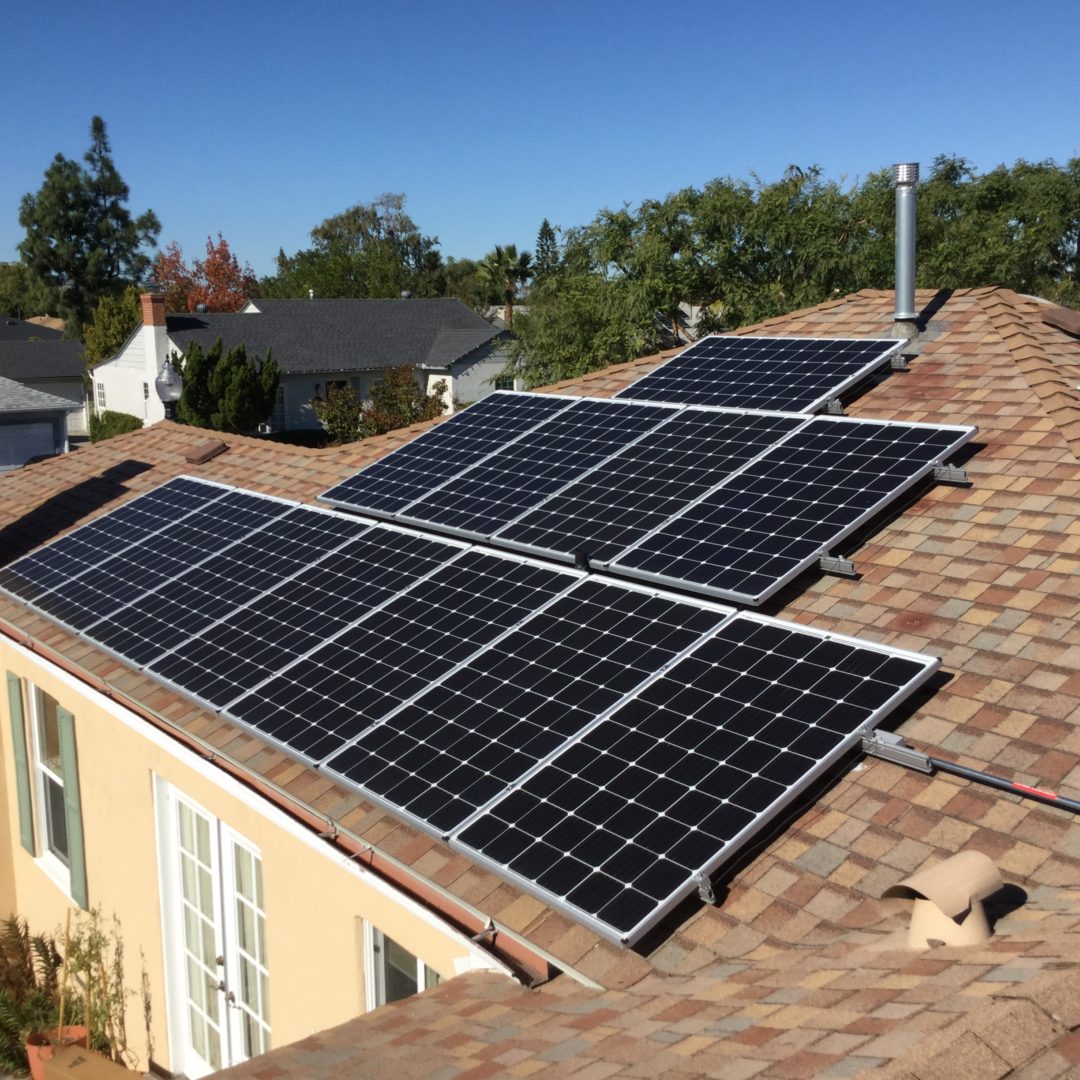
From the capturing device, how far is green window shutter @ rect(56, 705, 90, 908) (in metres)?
11.6

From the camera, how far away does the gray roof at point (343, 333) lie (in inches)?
2265

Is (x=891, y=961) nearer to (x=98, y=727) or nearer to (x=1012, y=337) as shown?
(x=98, y=727)

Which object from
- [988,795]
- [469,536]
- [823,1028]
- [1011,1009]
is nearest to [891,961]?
[823,1028]

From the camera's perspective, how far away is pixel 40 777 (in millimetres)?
12914

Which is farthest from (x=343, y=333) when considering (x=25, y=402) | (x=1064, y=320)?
(x=1064, y=320)

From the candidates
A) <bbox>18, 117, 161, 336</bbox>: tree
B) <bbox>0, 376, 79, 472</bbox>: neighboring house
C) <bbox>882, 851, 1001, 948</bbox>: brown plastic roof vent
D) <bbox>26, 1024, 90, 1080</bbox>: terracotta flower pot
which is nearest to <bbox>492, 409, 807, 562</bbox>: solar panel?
<bbox>882, 851, 1001, 948</bbox>: brown plastic roof vent

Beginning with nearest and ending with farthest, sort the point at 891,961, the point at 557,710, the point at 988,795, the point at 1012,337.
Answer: the point at 891,961 < the point at 988,795 < the point at 557,710 < the point at 1012,337

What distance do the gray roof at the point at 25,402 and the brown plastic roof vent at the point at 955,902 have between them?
83.5ft

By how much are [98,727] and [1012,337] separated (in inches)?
441

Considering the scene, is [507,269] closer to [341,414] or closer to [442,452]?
[341,414]

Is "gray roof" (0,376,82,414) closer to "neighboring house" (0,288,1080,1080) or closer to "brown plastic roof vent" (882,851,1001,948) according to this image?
"neighboring house" (0,288,1080,1080)

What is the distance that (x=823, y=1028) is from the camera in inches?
174

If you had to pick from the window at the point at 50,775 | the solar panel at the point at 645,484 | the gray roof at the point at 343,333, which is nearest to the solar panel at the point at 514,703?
the solar panel at the point at 645,484

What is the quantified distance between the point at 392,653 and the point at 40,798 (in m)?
6.83
